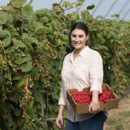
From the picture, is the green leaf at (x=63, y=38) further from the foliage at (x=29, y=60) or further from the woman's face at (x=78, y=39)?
the woman's face at (x=78, y=39)

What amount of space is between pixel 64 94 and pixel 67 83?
16 centimetres

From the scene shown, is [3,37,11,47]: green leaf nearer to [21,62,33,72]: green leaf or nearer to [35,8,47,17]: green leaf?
[21,62,33,72]: green leaf

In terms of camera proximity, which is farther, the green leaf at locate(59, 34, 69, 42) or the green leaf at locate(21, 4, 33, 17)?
the green leaf at locate(59, 34, 69, 42)

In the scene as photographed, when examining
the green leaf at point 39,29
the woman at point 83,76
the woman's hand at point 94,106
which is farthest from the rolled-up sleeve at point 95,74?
the green leaf at point 39,29

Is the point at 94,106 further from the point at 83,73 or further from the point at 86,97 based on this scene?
the point at 83,73

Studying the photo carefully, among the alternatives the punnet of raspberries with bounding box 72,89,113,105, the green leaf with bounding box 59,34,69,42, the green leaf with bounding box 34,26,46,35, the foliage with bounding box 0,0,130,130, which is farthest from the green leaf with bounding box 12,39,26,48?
the green leaf with bounding box 59,34,69,42

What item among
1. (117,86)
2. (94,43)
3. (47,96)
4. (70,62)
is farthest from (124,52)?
(70,62)

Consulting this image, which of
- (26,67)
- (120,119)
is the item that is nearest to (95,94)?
(26,67)

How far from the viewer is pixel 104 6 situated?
661 cm

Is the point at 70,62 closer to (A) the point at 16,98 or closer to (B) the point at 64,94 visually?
(B) the point at 64,94

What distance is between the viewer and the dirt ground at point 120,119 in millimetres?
3531

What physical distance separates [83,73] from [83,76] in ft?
0.08

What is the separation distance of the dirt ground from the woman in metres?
2.09

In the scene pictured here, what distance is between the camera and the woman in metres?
1.50
